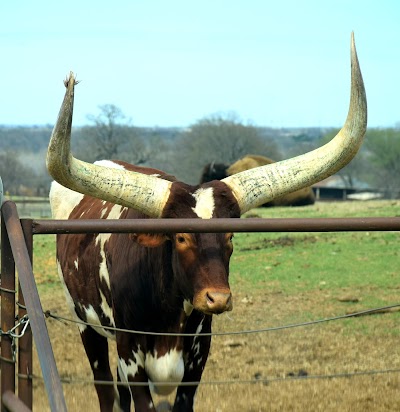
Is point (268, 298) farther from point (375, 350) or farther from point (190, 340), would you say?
point (190, 340)

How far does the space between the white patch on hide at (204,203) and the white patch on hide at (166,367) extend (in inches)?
35.1

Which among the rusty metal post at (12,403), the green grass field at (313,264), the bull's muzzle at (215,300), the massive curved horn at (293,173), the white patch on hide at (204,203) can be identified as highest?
the massive curved horn at (293,173)

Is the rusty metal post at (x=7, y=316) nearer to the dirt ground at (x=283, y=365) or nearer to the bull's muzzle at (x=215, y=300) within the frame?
the bull's muzzle at (x=215, y=300)

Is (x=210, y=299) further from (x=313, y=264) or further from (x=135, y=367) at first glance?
(x=313, y=264)

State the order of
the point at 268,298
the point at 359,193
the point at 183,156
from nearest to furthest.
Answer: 1. the point at 268,298
2. the point at 359,193
3. the point at 183,156

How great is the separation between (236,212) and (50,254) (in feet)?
36.6

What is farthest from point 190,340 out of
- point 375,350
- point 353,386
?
point 375,350

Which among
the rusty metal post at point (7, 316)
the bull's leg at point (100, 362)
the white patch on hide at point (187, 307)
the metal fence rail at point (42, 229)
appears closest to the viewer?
the metal fence rail at point (42, 229)

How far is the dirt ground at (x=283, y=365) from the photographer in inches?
286

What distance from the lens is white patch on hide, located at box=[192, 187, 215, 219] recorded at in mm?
4949

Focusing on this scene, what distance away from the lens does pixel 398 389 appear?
296 inches

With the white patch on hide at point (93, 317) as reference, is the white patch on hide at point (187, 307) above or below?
above

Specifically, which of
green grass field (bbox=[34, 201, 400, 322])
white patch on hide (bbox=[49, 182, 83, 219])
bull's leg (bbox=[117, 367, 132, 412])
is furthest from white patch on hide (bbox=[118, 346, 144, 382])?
green grass field (bbox=[34, 201, 400, 322])

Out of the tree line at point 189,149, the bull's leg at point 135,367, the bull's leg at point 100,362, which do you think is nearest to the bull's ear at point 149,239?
the bull's leg at point 135,367
